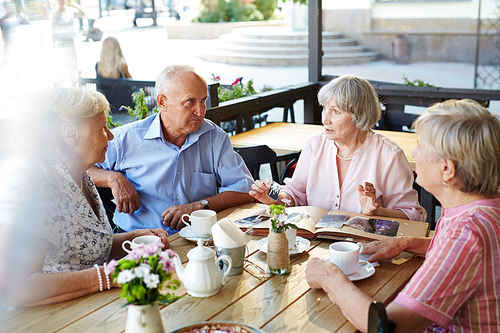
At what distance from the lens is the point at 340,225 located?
1.94 m

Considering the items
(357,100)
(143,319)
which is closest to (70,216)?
(143,319)

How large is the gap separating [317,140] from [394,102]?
2.83 m

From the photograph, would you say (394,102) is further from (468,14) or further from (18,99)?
(468,14)

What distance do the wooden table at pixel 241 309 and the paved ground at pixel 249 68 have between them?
6537 mm

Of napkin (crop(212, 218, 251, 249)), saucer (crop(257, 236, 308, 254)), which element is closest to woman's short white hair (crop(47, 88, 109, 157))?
napkin (crop(212, 218, 251, 249))

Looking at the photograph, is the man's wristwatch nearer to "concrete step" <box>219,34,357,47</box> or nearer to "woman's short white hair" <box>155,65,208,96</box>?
"woman's short white hair" <box>155,65,208,96</box>

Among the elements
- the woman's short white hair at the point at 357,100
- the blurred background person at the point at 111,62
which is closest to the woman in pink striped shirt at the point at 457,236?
the woman's short white hair at the point at 357,100

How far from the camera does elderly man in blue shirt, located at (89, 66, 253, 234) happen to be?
93.6 inches

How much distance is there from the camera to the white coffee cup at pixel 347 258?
5.13 ft

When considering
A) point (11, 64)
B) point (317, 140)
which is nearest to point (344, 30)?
point (11, 64)

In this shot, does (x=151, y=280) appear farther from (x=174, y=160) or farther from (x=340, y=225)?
(x=174, y=160)

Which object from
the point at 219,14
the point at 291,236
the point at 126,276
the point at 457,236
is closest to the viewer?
→ the point at 126,276

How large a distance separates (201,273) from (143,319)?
29 cm

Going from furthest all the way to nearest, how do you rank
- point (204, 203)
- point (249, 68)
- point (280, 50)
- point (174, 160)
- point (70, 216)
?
point (280, 50) < point (249, 68) < point (174, 160) < point (204, 203) < point (70, 216)
